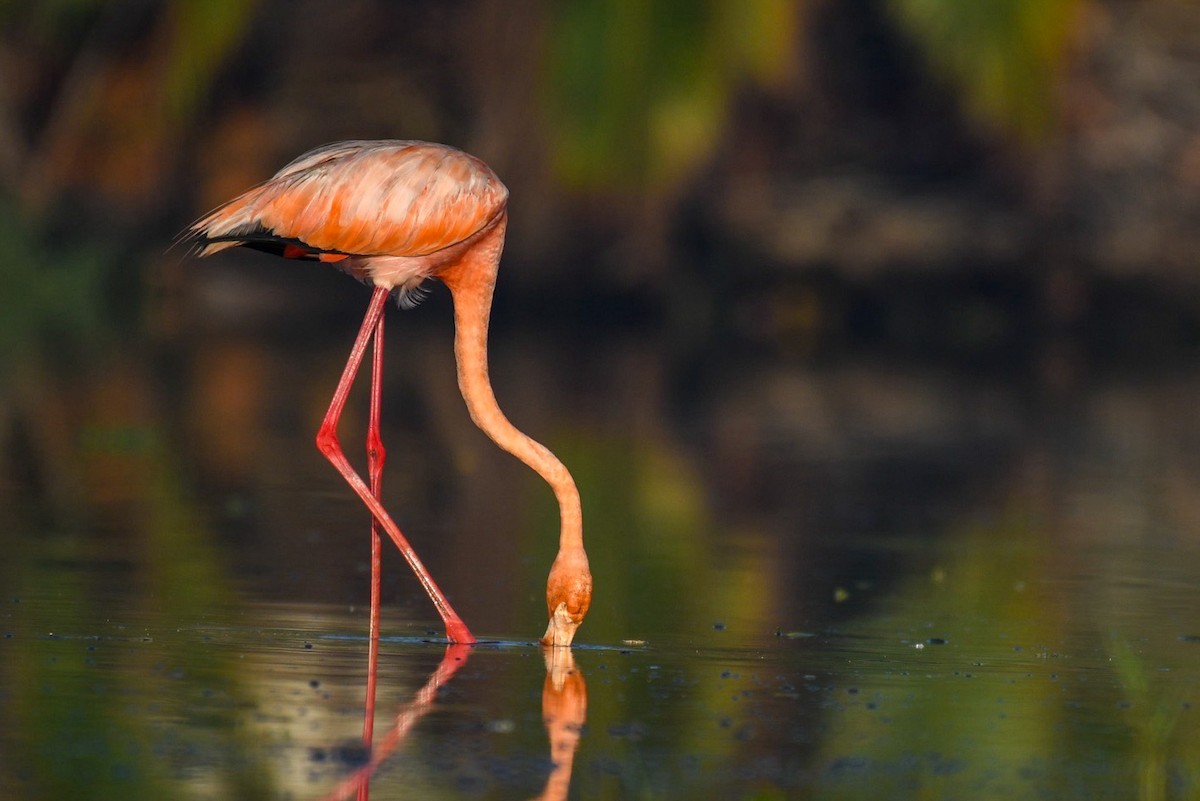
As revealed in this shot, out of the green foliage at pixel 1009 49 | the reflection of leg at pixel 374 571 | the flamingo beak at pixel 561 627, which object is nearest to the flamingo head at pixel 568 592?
the flamingo beak at pixel 561 627

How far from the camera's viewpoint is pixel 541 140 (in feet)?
67.4

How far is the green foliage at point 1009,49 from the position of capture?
700 inches

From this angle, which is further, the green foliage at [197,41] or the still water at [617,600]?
the green foliage at [197,41]

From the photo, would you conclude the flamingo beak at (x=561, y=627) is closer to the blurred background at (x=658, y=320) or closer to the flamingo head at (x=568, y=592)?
the flamingo head at (x=568, y=592)

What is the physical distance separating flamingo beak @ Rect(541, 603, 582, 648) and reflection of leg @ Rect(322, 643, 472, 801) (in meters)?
0.25

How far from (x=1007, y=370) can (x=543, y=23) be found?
4.86m

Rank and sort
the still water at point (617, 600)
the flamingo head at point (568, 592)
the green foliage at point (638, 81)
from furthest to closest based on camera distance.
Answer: the green foliage at point (638, 81)
the flamingo head at point (568, 592)
the still water at point (617, 600)

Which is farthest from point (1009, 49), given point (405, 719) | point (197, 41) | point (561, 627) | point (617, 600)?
point (405, 719)

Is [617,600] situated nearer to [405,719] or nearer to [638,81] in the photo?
[405,719]

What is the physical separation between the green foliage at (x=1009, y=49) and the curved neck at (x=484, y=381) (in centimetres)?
1128

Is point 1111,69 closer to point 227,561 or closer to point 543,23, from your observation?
point 543,23

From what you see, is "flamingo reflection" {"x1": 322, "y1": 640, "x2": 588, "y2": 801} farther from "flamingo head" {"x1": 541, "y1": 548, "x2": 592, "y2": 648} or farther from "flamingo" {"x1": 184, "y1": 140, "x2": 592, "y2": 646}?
"flamingo" {"x1": 184, "y1": 140, "x2": 592, "y2": 646}

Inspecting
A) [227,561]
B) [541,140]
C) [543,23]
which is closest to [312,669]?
[227,561]

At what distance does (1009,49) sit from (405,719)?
13.5 m
